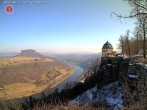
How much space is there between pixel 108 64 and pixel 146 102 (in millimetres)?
28991

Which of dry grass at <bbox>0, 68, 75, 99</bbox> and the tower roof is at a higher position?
the tower roof

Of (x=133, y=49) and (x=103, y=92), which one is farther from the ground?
(x=133, y=49)

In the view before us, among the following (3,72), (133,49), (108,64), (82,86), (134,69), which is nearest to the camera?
(134,69)

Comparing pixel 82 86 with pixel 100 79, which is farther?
pixel 82 86

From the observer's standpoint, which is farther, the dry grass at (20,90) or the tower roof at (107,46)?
the dry grass at (20,90)

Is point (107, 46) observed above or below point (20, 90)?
above

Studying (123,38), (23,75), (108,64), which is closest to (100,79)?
(108,64)

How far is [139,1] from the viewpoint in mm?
9898

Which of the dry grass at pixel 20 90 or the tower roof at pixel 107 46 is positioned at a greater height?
the tower roof at pixel 107 46

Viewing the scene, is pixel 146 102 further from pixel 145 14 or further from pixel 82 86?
pixel 82 86

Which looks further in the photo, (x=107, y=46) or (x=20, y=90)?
(x=20, y=90)

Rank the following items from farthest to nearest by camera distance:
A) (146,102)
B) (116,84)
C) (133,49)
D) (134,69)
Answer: (133,49), (116,84), (134,69), (146,102)

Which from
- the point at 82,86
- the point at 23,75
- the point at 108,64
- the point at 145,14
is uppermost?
the point at 145,14

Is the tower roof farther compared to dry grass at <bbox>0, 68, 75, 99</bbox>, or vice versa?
dry grass at <bbox>0, 68, 75, 99</bbox>
